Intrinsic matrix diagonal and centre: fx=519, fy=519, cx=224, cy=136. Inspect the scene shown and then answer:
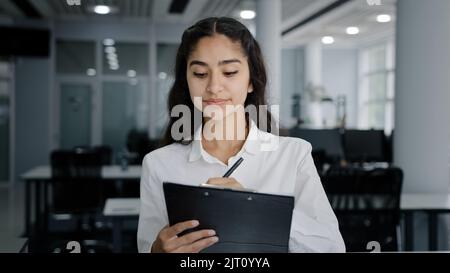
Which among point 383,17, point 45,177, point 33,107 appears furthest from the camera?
point 33,107

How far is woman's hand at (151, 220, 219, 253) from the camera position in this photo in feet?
2.39

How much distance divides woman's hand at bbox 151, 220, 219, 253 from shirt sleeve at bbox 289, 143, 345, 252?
0.17 m

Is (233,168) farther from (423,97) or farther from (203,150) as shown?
(423,97)

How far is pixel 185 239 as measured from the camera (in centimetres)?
74

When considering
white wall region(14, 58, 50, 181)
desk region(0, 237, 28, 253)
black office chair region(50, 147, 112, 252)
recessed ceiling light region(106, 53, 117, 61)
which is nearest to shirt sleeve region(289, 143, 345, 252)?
desk region(0, 237, 28, 253)

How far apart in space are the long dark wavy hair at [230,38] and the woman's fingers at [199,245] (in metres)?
Answer: 0.24

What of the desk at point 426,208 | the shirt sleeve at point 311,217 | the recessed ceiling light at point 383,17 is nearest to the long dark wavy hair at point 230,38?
the shirt sleeve at point 311,217

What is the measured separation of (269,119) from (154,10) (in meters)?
1.24

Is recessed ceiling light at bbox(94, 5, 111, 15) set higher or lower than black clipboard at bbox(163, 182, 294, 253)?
higher

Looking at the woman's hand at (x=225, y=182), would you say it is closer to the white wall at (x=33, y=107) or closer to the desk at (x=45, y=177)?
the desk at (x=45, y=177)

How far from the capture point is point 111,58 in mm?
1472

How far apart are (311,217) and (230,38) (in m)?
0.34

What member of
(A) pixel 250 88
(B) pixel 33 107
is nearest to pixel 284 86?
(A) pixel 250 88

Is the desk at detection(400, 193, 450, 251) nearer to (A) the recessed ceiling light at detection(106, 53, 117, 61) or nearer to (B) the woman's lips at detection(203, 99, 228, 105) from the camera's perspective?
(B) the woman's lips at detection(203, 99, 228, 105)
